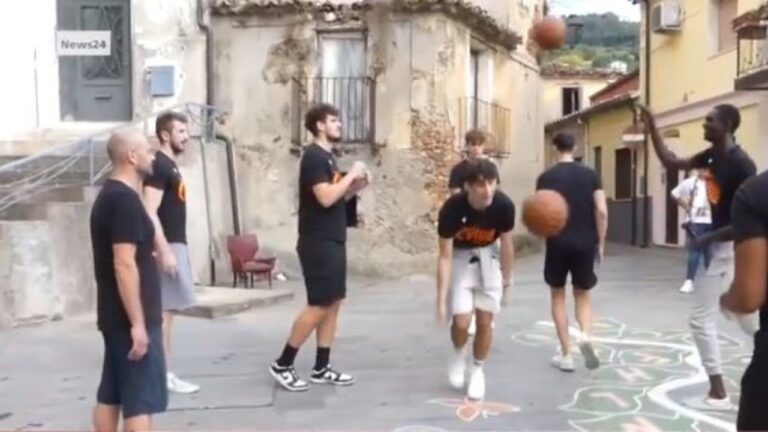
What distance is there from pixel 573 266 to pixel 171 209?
2887 mm

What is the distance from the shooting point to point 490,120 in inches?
692

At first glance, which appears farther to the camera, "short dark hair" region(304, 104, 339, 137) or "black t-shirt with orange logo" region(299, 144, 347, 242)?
"short dark hair" region(304, 104, 339, 137)

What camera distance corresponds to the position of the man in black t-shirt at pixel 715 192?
19.2ft

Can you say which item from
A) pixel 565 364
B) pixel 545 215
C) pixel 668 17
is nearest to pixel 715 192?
pixel 545 215

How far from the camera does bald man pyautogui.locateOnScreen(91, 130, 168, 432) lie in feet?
15.0

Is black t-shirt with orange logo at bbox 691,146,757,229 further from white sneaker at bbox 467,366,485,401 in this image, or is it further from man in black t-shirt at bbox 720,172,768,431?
man in black t-shirt at bbox 720,172,768,431

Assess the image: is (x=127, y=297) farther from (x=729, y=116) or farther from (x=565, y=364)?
(x=565, y=364)

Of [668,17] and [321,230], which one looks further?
[668,17]

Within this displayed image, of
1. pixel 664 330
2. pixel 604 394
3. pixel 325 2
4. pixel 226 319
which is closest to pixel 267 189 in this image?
pixel 325 2

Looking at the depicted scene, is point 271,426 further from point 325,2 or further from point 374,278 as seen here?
point 325,2

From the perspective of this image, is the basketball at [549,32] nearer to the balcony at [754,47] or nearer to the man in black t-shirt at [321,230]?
the balcony at [754,47]

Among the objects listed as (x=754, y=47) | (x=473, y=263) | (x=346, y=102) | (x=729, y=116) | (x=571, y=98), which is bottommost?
(x=473, y=263)

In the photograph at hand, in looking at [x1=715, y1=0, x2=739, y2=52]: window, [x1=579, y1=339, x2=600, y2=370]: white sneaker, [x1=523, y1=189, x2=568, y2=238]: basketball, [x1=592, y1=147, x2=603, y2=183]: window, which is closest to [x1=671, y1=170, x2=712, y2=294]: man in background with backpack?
[x1=579, y1=339, x2=600, y2=370]: white sneaker

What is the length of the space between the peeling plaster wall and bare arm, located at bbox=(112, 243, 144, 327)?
1076 centimetres
